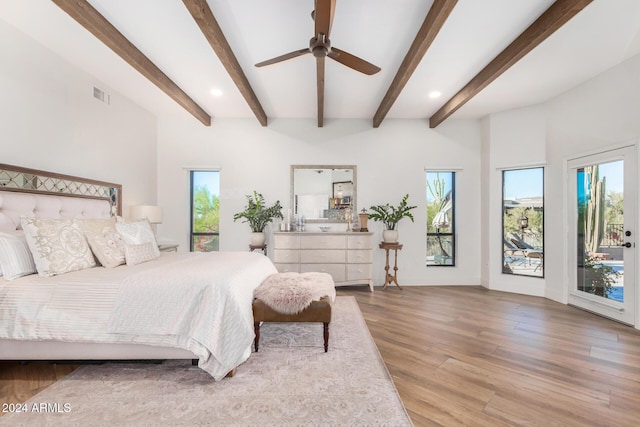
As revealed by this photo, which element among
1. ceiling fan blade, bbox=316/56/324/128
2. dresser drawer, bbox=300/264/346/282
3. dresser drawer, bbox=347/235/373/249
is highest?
ceiling fan blade, bbox=316/56/324/128

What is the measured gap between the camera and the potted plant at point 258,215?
4707 millimetres

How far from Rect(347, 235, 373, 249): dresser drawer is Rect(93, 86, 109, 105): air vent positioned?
390cm

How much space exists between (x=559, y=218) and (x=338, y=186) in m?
3.36

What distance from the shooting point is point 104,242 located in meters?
2.51

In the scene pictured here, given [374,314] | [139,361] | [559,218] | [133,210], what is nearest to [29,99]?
[133,210]

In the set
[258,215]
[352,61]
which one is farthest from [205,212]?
[352,61]

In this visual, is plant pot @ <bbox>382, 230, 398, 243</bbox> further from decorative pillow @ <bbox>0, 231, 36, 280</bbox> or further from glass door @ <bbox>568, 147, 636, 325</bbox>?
decorative pillow @ <bbox>0, 231, 36, 280</bbox>

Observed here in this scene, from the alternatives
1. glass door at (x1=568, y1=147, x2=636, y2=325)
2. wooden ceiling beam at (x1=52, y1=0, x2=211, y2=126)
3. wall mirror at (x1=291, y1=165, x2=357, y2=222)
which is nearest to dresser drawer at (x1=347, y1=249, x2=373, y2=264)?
wall mirror at (x1=291, y1=165, x2=357, y2=222)

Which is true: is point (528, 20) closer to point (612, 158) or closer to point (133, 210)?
point (612, 158)

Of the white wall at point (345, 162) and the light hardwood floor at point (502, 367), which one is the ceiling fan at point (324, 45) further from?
the light hardwood floor at point (502, 367)

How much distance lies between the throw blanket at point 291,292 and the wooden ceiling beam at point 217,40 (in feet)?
7.56

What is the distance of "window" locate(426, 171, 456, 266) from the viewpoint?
16.9 feet

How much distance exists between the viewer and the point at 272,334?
2803 millimetres

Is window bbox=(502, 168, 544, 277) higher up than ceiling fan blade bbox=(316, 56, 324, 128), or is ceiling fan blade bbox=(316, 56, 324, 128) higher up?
ceiling fan blade bbox=(316, 56, 324, 128)
